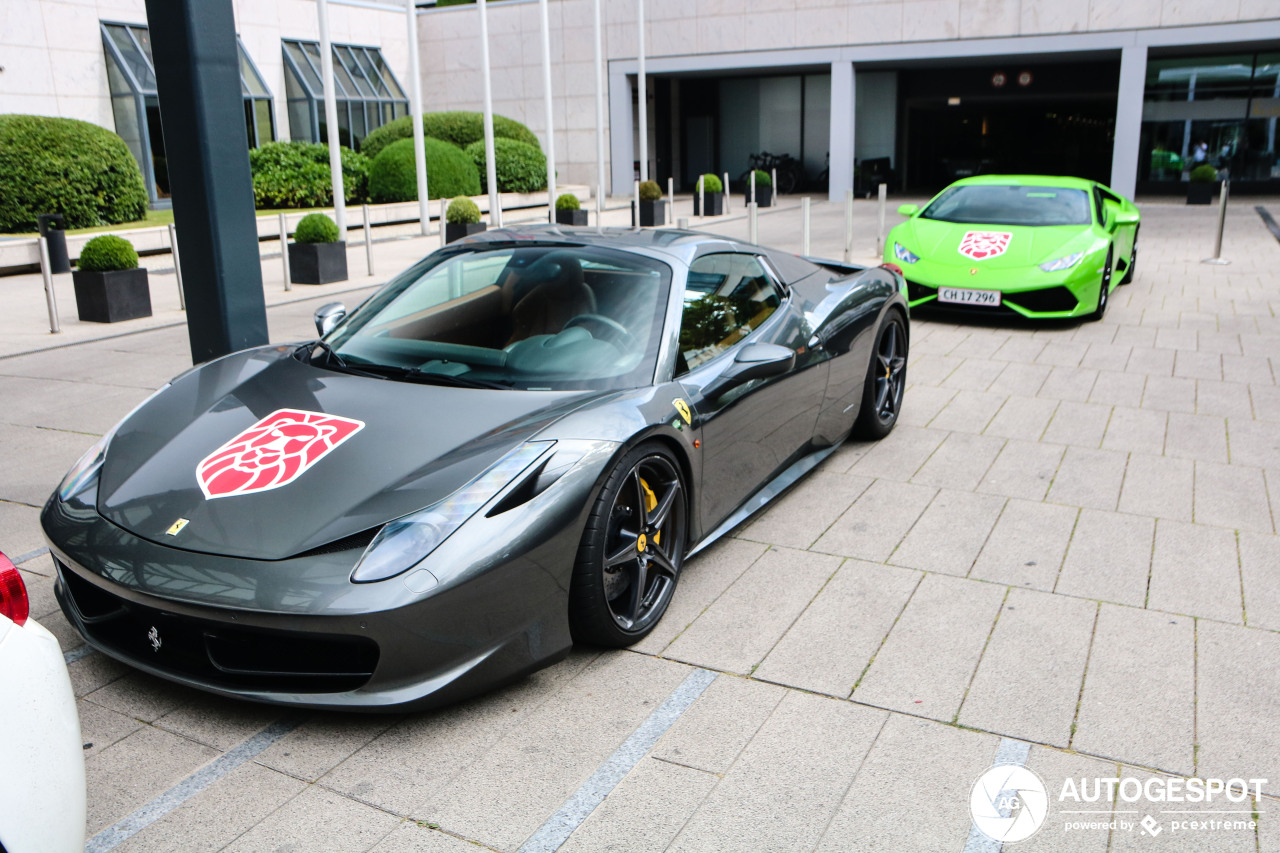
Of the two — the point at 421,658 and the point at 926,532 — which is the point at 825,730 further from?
the point at 926,532

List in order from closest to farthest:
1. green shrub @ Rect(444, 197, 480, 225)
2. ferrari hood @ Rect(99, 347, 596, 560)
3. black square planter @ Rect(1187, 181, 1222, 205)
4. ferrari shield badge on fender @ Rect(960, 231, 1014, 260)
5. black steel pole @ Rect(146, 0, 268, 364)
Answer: ferrari hood @ Rect(99, 347, 596, 560) → black steel pole @ Rect(146, 0, 268, 364) → ferrari shield badge on fender @ Rect(960, 231, 1014, 260) → green shrub @ Rect(444, 197, 480, 225) → black square planter @ Rect(1187, 181, 1222, 205)

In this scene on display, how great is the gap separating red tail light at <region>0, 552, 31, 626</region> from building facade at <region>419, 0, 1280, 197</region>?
Answer: 2743cm

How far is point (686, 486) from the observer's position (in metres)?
3.80

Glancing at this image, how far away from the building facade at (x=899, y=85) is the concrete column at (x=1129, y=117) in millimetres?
37

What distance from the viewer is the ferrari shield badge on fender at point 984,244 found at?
955 centimetres

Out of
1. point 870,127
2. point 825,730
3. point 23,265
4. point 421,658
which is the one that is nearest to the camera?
point 421,658

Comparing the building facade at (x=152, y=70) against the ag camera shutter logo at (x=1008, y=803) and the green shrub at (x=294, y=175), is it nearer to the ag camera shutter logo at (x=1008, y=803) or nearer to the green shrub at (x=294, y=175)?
the green shrub at (x=294, y=175)

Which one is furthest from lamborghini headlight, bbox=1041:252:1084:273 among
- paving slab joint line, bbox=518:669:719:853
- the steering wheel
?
paving slab joint line, bbox=518:669:719:853

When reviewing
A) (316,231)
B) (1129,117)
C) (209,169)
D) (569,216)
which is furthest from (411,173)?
(1129,117)

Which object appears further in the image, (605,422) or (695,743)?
(605,422)

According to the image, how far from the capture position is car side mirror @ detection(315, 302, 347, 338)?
4.49 metres

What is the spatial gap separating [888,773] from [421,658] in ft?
4.34

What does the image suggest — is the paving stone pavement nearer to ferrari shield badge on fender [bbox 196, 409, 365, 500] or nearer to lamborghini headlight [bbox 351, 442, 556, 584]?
lamborghini headlight [bbox 351, 442, 556, 584]

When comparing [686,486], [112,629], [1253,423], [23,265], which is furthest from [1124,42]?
[112,629]
